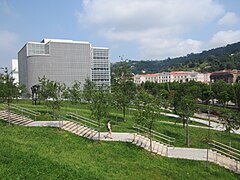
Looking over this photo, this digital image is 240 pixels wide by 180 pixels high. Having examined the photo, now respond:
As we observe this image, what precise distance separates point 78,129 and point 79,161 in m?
7.34

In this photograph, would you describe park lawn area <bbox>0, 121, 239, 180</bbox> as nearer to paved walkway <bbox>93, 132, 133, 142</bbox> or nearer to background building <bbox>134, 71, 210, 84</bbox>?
paved walkway <bbox>93, 132, 133, 142</bbox>

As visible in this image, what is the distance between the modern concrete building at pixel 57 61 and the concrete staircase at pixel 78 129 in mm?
67219

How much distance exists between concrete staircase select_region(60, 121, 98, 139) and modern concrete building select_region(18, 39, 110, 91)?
6722cm

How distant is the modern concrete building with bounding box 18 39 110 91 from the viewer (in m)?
87.2

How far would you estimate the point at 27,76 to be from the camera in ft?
292

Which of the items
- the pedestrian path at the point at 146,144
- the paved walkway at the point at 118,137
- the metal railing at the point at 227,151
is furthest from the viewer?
the paved walkway at the point at 118,137

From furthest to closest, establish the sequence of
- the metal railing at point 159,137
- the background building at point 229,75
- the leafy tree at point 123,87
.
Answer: the background building at point 229,75
the leafy tree at point 123,87
the metal railing at point 159,137

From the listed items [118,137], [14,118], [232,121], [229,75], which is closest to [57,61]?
[14,118]

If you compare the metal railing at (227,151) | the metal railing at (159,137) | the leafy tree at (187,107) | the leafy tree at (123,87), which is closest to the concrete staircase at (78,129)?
the metal railing at (159,137)

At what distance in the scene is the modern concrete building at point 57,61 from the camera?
8719 cm

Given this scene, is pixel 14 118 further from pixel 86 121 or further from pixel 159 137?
pixel 159 137

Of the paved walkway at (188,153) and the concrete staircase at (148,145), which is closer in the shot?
the paved walkway at (188,153)

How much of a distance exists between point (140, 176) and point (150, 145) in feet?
15.0

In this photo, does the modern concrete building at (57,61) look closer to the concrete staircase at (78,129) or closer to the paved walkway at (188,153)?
the concrete staircase at (78,129)
